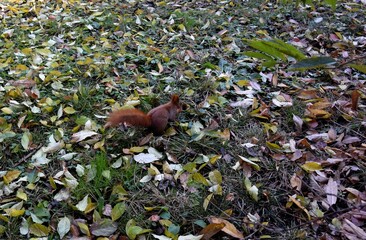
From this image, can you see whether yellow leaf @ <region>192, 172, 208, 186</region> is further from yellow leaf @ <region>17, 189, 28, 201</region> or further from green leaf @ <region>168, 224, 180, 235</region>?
yellow leaf @ <region>17, 189, 28, 201</region>

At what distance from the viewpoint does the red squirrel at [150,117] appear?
6.01 ft

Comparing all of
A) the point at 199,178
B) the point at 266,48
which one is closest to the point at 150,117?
the point at 199,178

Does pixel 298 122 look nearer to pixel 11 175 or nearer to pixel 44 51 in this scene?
pixel 11 175

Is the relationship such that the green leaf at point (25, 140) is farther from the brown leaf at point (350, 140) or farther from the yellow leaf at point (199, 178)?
the brown leaf at point (350, 140)

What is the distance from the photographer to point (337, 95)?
7.63ft

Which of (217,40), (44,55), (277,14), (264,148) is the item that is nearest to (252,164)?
(264,148)

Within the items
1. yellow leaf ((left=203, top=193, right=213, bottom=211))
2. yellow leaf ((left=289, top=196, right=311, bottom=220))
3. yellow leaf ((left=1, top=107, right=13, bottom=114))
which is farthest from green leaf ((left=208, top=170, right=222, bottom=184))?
yellow leaf ((left=1, top=107, right=13, bottom=114))

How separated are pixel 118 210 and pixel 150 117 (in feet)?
1.80

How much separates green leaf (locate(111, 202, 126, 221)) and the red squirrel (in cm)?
43

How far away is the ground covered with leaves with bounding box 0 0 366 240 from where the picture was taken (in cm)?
155

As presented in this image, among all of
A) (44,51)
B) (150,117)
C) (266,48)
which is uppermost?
(266,48)

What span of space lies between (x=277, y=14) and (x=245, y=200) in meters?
2.30

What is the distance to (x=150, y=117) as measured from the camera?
6.37 ft

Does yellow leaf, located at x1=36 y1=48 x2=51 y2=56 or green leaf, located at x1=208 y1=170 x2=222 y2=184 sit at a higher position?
green leaf, located at x1=208 y1=170 x2=222 y2=184
